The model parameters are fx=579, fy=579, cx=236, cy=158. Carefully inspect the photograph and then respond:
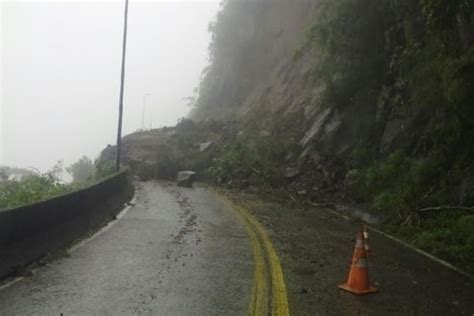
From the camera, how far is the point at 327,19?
74.2 ft

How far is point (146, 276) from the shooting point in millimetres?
8422

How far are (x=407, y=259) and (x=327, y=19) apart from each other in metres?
13.7

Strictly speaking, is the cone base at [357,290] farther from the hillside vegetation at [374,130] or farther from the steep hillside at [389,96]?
the steep hillside at [389,96]

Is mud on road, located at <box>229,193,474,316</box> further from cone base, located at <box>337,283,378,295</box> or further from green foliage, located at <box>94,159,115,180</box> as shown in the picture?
green foliage, located at <box>94,159,115,180</box>

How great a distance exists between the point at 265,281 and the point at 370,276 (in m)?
1.91

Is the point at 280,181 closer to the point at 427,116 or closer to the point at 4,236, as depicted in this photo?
the point at 427,116

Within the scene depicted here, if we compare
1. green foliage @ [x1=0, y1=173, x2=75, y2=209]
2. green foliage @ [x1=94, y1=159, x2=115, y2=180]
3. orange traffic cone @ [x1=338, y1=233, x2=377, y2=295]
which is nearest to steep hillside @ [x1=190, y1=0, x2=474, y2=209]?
orange traffic cone @ [x1=338, y1=233, x2=377, y2=295]

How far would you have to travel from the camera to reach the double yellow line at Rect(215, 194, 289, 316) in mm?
6895

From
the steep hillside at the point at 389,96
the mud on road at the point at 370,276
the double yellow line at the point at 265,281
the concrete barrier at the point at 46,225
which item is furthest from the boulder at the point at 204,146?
the double yellow line at the point at 265,281

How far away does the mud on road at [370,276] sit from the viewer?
7.34 meters

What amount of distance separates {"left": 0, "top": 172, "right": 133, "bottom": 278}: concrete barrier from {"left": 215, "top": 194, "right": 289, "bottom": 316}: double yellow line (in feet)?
11.2

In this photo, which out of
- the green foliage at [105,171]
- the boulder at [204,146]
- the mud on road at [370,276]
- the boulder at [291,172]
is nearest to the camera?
the mud on road at [370,276]

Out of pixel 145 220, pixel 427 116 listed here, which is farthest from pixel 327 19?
pixel 145 220

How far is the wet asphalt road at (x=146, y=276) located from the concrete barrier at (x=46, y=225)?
1.14 ft
